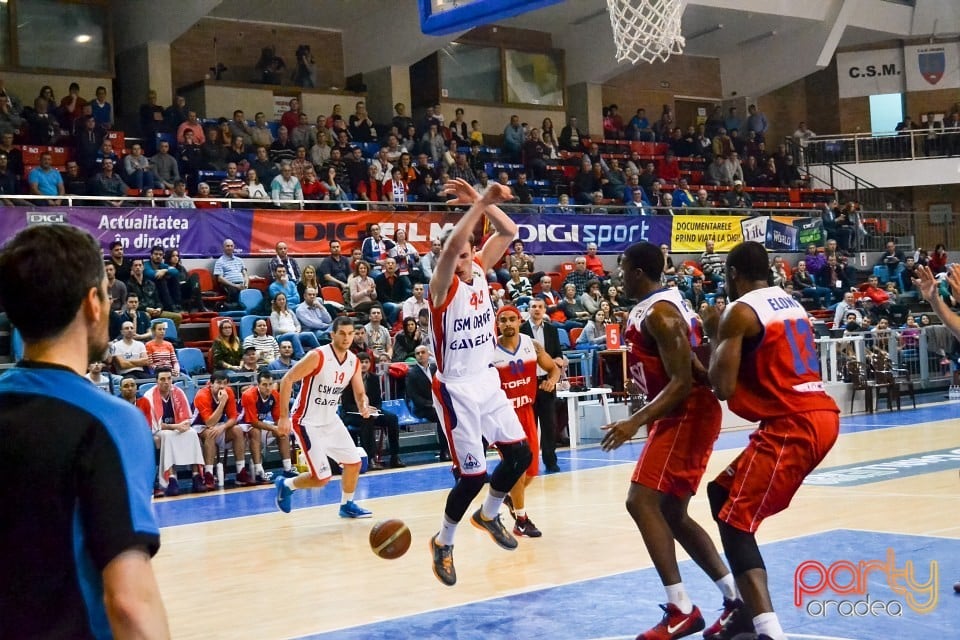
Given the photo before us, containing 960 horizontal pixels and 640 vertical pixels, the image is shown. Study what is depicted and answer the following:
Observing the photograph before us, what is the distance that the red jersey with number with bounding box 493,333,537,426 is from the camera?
32.8 ft

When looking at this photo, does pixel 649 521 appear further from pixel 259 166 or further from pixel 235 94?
pixel 235 94

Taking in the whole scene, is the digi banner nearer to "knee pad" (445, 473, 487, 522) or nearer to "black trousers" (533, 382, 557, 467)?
"black trousers" (533, 382, 557, 467)

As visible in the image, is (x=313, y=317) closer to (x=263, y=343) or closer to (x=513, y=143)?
(x=263, y=343)

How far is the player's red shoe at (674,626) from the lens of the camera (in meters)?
5.28

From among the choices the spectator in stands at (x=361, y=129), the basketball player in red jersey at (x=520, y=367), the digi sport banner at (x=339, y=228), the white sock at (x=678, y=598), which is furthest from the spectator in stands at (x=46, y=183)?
the white sock at (x=678, y=598)

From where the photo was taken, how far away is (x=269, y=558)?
8594 millimetres

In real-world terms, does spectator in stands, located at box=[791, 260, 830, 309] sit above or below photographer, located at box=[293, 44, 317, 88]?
below

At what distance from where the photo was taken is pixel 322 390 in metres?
10.4

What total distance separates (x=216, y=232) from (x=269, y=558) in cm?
957

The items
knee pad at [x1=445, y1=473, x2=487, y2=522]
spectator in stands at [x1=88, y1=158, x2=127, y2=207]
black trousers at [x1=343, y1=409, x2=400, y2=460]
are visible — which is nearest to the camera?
knee pad at [x1=445, y1=473, x2=487, y2=522]

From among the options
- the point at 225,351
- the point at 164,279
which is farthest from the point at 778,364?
the point at 164,279

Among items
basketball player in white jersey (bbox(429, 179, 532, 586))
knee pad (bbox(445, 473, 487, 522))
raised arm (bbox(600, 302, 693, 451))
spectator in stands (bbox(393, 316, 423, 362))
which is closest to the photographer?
spectator in stands (bbox(393, 316, 423, 362))

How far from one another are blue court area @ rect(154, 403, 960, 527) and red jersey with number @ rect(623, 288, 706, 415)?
6282 mm

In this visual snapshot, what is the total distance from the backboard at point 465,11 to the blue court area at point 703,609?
4.57 m
